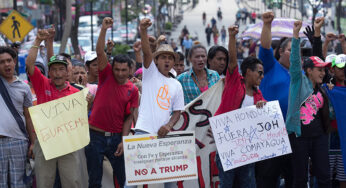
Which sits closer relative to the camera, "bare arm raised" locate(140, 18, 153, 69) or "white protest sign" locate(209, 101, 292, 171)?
"bare arm raised" locate(140, 18, 153, 69)

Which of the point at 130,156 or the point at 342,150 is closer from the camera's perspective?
the point at 130,156

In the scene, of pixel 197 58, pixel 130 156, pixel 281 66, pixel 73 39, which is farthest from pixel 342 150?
pixel 73 39

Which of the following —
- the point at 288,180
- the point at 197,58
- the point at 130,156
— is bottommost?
the point at 288,180

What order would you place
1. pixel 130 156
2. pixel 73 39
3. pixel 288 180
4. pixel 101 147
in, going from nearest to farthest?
pixel 130 156 → pixel 101 147 → pixel 288 180 → pixel 73 39

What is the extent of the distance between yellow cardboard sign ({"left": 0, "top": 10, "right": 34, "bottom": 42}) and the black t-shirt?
396 inches

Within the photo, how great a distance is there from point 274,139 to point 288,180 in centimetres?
84

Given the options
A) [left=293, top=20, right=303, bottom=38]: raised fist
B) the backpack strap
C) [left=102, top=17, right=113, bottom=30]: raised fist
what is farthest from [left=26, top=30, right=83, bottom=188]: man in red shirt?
[left=293, top=20, right=303, bottom=38]: raised fist

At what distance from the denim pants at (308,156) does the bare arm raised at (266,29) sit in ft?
3.40

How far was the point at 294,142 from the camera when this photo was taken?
6.85 m

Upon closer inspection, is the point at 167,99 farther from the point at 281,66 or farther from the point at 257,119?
the point at 281,66

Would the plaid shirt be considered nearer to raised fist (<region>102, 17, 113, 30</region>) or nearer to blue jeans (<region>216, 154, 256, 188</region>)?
blue jeans (<region>216, 154, 256, 188</region>)

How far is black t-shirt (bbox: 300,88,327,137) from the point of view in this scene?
6812 millimetres

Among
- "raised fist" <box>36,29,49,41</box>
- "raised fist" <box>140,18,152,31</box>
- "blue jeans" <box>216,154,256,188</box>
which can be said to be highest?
"raised fist" <box>140,18,152,31</box>

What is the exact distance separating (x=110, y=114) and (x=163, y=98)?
2.16 ft
